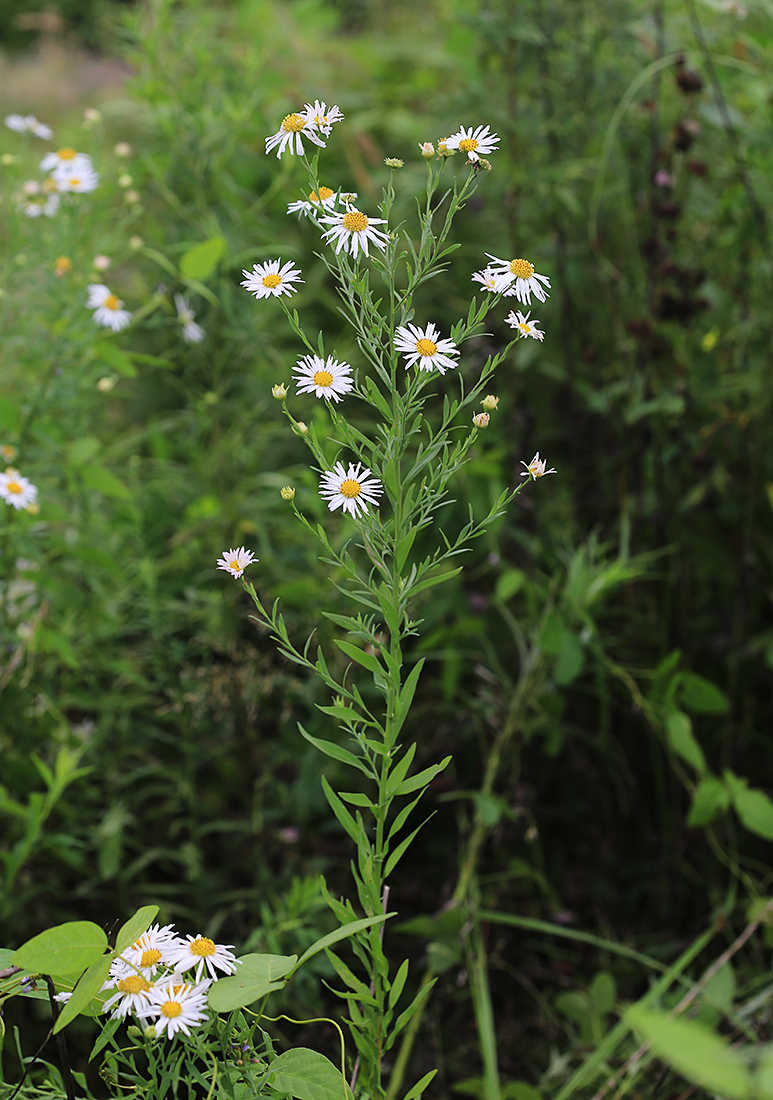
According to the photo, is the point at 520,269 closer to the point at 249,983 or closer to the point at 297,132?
the point at 297,132

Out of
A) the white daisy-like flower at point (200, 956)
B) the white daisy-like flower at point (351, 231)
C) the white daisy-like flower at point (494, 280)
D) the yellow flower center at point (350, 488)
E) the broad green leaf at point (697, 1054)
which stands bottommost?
the broad green leaf at point (697, 1054)

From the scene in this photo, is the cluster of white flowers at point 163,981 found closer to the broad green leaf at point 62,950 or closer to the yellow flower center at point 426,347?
the broad green leaf at point 62,950

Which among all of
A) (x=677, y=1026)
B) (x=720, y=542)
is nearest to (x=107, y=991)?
(x=677, y=1026)

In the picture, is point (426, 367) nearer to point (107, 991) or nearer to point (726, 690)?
point (107, 991)

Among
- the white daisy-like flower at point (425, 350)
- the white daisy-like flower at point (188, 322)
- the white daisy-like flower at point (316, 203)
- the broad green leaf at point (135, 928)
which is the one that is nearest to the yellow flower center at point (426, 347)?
the white daisy-like flower at point (425, 350)

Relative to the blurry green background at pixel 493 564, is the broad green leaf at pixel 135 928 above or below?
below

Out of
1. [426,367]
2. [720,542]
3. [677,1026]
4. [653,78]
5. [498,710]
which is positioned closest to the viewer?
[677,1026]

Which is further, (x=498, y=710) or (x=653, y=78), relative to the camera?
(x=653, y=78)
